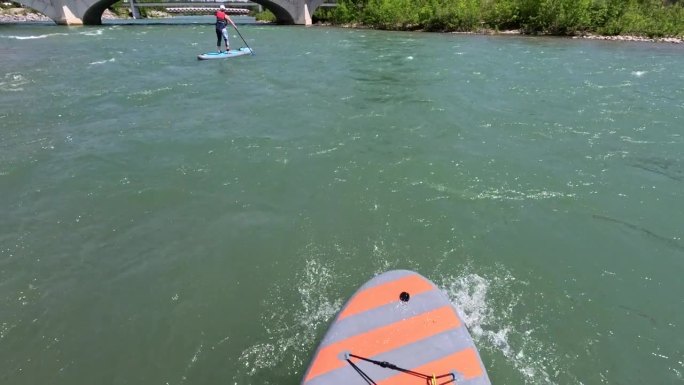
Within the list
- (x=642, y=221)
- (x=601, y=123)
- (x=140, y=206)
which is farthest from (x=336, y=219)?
(x=601, y=123)

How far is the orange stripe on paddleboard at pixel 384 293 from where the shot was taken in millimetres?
4859

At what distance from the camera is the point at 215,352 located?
5246 millimetres

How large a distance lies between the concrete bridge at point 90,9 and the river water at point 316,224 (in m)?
34.5

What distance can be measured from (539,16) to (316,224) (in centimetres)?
3538

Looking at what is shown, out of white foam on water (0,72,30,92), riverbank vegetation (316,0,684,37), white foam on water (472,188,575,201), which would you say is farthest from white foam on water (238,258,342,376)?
riverbank vegetation (316,0,684,37)

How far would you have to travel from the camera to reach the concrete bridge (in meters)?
43.0

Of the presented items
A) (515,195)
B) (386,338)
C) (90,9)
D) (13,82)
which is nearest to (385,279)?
(386,338)

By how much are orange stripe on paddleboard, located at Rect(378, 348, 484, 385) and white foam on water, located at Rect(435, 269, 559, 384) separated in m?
1.09

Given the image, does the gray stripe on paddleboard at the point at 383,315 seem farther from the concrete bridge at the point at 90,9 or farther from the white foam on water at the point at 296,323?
the concrete bridge at the point at 90,9

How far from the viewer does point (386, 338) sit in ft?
14.7

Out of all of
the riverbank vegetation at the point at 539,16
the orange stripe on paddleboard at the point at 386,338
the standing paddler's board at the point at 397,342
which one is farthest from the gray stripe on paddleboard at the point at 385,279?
the riverbank vegetation at the point at 539,16

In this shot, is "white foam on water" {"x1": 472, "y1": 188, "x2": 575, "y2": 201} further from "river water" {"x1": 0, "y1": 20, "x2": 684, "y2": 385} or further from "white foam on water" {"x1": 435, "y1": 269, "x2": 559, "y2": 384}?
"white foam on water" {"x1": 435, "y1": 269, "x2": 559, "y2": 384}

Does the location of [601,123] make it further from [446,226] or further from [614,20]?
[614,20]

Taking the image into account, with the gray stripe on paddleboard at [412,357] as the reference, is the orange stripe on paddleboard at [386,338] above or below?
above
